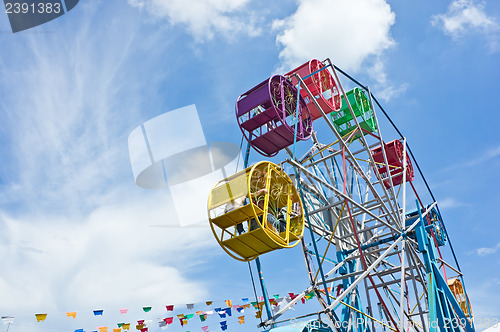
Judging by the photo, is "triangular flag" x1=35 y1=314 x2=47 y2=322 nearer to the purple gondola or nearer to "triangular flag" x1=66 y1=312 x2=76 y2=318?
"triangular flag" x1=66 y1=312 x2=76 y2=318

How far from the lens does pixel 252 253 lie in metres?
13.1

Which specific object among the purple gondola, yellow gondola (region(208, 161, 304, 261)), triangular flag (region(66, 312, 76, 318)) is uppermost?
the purple gondola

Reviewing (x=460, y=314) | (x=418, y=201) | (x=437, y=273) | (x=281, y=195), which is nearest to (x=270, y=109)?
(x=281, y=195)

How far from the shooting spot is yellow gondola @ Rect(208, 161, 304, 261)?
12.4m

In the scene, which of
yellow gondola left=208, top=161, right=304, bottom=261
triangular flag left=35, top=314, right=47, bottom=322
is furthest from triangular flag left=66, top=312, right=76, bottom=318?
yellow gondola left=208, top=161, right=304, bottom=261

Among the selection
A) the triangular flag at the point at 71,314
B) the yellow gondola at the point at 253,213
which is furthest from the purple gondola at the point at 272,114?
the triangular flag at the point at 71,314

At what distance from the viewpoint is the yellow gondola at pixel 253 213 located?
12391mm

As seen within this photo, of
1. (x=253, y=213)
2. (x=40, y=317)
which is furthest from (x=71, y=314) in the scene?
(x=253, y=213)

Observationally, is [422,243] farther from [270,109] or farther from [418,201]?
[270,109]

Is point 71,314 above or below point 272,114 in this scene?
below

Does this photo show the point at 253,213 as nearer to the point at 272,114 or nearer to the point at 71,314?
the point at 272,114

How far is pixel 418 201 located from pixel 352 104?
4819mm

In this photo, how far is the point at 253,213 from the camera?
12195 millimetres

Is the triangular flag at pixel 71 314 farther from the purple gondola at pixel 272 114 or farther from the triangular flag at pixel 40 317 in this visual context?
the purple gondola at pixel 272 114
